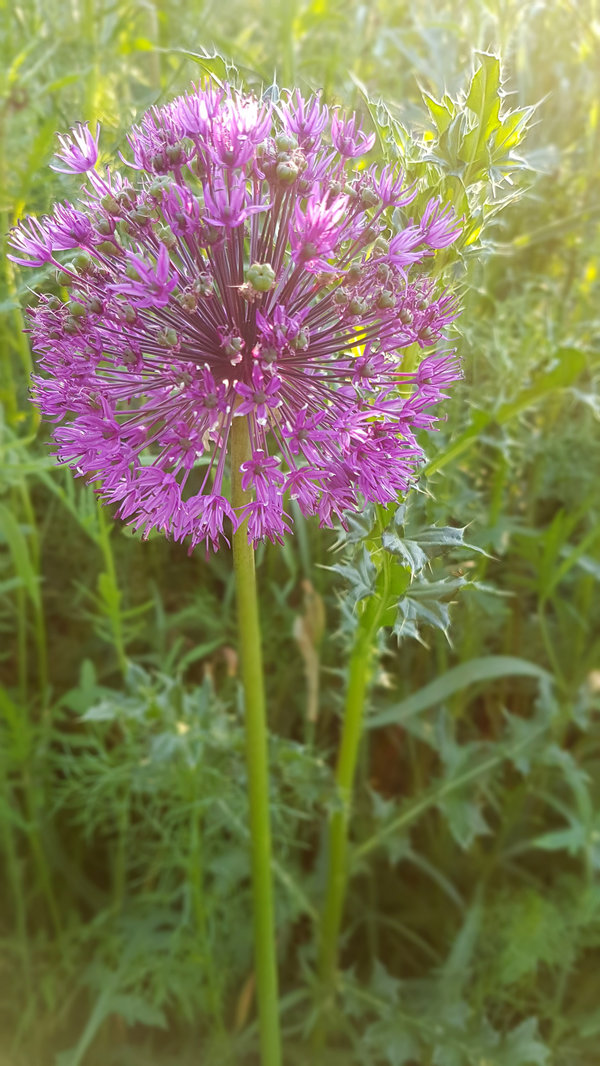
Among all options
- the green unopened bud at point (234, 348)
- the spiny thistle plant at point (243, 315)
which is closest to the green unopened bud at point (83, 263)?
the spiny thistle plant at point (243, 315)

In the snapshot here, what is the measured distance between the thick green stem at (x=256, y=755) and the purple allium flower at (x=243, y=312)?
0.04 meters

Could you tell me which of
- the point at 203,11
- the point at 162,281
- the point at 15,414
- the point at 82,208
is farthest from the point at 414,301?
the point at 203,11

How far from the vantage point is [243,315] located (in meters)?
1.15

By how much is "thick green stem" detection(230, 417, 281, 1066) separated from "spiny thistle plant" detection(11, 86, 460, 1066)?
1 centimetres

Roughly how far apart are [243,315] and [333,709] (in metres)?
1.28

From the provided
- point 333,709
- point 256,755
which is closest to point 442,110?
point 256,755

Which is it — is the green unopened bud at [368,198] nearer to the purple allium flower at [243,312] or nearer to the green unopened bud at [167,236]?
the purple allium flower at [243,312]

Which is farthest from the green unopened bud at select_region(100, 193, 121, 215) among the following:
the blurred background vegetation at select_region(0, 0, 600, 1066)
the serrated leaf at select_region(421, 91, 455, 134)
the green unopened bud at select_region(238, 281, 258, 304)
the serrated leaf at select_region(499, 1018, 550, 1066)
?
the serrated leaf at select_region(499, 1018, 550, 1066)

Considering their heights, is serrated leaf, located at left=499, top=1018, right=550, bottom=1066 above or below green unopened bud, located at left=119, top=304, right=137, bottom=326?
below

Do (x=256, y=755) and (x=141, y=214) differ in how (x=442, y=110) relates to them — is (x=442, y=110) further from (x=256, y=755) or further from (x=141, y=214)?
(x=256, y=755)

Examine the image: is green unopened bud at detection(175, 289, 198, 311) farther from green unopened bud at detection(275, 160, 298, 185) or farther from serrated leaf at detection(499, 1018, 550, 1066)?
serrated leaf at detection(499, 1018, 550, 1066)

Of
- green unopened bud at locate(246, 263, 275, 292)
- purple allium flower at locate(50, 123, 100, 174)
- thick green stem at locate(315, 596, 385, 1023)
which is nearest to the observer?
green unopened bud at locate(246, 263, 275, 292)

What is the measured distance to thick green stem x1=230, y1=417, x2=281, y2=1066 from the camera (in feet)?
3.87

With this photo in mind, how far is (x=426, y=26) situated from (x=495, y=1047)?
248 centimetres
